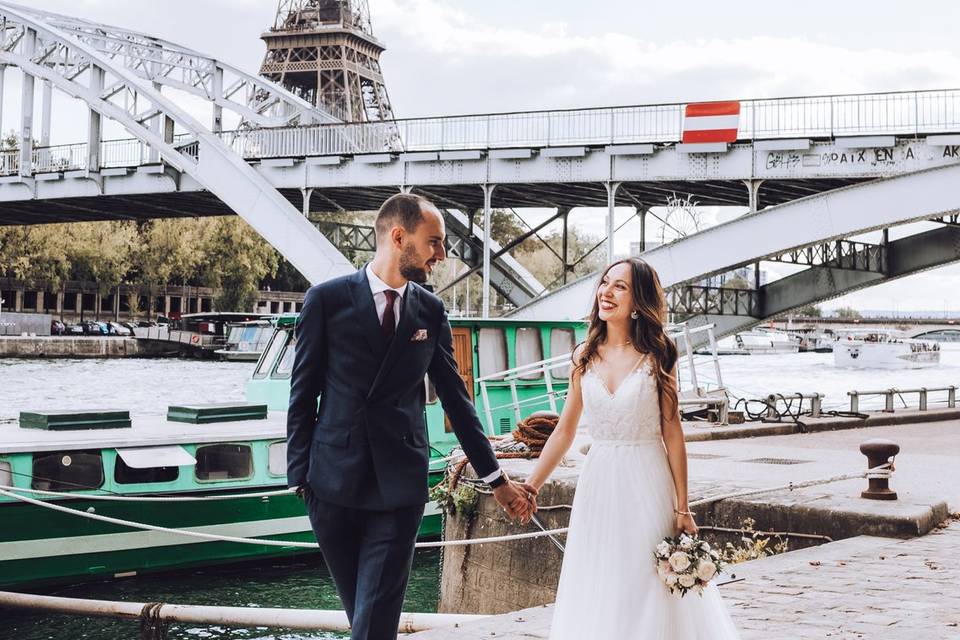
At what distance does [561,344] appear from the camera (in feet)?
52.9

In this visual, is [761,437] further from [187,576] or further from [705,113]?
[705,113]

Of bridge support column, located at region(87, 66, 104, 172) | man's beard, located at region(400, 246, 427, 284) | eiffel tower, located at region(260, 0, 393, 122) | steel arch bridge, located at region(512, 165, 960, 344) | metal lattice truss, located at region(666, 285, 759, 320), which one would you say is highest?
eiffel tower, located at region(260, 0, 393, 122)

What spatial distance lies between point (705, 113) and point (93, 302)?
63875 mm

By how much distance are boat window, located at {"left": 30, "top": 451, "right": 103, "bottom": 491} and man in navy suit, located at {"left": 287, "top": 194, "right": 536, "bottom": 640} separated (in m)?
8.41

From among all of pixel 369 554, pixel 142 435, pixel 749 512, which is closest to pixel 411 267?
pixel 369 554

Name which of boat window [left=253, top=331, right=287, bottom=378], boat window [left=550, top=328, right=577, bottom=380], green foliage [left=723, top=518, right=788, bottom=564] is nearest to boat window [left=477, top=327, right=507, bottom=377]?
boat window [left=550, top=328, right=577, bottom=380]

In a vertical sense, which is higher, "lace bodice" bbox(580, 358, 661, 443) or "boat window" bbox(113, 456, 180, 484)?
"lace bodice" bbox(580, 358, 661, 443)

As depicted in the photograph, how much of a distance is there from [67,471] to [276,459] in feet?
7.59

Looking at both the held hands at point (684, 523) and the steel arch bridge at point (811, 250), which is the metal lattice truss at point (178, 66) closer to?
the steel arch bridge at point (811, 250)

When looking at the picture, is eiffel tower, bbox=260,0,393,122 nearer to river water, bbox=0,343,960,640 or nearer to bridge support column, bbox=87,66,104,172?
river water, bbox=0,343,960,640

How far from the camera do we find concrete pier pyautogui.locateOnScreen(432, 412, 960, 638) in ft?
23.6

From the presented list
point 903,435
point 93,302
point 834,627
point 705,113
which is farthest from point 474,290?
point 834,627

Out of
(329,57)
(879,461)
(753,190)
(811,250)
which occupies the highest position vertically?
(329,57)

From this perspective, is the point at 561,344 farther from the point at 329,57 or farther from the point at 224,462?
the point at 329,57
